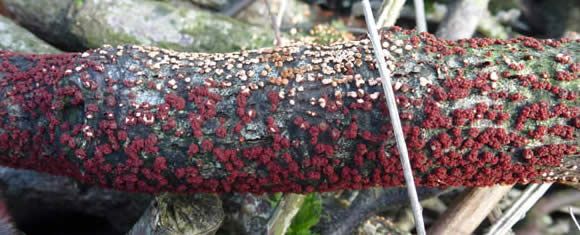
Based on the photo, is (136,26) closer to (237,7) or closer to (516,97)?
(237,7)

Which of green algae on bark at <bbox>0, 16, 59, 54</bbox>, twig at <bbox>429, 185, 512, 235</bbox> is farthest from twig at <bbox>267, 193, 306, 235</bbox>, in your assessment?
green algae on bark at <bbox>0, 16, 59, 54</bbox>

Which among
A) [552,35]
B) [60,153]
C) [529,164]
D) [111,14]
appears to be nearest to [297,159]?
[529,164]

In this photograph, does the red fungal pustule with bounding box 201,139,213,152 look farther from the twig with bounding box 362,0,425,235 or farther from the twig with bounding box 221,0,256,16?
the twig with bounding box 221,0,256,16

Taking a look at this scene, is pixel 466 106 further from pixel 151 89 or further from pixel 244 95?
pixel 151 89

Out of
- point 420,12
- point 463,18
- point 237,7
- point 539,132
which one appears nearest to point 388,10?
point 420,12

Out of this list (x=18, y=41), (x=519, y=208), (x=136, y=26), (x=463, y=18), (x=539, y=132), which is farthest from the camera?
(x=463, y=18)

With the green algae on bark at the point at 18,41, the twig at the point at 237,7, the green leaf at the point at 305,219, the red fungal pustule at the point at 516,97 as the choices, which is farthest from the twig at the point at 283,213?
the twig at the point at 237,7
